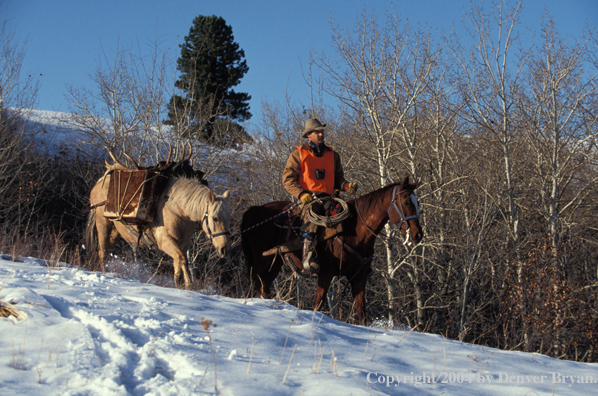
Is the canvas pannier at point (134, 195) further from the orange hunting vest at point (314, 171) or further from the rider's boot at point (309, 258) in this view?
the rider's boot at point (309, 258)

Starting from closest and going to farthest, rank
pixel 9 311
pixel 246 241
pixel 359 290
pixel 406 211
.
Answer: pixel 9 311 → pixel 406 211 → pixel 359 290 → pixel 246 241

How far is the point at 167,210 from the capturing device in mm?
6188

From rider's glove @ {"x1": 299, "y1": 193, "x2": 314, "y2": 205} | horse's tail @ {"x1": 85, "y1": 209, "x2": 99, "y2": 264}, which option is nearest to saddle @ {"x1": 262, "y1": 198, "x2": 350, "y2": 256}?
rider's glove @ {"x1": 299, "y1": 193, "x2": 314, "y2": 205}

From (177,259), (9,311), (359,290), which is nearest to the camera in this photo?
(9,311)

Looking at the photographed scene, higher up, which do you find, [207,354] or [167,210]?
[167,210]

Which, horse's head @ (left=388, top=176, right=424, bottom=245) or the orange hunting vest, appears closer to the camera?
horse's head @ (left=388, top=176, right=424, bottom=245)

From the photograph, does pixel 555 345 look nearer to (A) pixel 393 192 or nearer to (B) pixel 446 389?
(A) pixel 393 192

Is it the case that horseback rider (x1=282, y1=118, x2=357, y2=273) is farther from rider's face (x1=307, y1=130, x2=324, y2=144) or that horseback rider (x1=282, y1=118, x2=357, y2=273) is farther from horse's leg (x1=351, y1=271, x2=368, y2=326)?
horse's leg (x1=351, y1=271, x2=368, y2=326)

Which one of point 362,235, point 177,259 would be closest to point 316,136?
point 362,235

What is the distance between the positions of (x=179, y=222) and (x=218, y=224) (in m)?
0.80

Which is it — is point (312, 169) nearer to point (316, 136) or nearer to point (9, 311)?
point (316, 136)

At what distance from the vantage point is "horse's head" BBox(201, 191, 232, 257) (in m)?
5.68

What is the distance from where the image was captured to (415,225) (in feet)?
17.9

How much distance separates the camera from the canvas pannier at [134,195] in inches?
243
